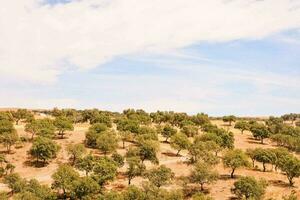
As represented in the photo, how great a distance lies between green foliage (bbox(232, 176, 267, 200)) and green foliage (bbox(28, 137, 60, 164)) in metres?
61.3

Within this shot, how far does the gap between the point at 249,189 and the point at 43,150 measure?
6617cm

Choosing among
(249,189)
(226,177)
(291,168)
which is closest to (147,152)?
(226,177)

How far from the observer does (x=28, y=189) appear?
327ft

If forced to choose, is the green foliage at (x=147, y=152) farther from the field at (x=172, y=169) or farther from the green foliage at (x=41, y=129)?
the green foliage at (x=41, y=129)

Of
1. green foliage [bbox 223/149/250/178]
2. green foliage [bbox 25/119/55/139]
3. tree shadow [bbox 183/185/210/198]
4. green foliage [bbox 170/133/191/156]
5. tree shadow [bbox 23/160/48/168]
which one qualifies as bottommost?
tree shadow [bbox 183/185/210/198]

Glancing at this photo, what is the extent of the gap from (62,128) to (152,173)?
209 ft

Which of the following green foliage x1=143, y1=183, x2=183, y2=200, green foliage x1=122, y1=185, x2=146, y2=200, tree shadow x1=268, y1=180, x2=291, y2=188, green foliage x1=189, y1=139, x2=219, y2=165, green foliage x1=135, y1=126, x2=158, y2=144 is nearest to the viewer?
green foliage x1=143, y1=183, x2=183, y2=200

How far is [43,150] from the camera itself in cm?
13388

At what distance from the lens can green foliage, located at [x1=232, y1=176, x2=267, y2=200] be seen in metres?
103

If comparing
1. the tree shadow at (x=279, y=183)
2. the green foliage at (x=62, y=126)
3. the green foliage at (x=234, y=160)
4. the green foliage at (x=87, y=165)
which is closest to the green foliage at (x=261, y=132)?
the green foliage at (x=234, y=160)

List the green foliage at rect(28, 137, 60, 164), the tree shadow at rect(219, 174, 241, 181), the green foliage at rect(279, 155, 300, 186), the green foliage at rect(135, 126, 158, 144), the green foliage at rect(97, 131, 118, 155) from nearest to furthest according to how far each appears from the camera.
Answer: the green foliage at rect(279, 155, 300, 186) < the tree shadow at rect(219, 174, 241, 181) < the green foliage at rect(28, 137, 60, 164) < the green foliage at rect(97, 131, 118, 155) < the green foliage at rect(135, 126, 158, 144)

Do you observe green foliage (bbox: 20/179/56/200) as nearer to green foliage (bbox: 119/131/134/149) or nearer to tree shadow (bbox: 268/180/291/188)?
green foliage (bbox: 119/131/134/149)

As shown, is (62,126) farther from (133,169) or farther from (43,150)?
(133,169)

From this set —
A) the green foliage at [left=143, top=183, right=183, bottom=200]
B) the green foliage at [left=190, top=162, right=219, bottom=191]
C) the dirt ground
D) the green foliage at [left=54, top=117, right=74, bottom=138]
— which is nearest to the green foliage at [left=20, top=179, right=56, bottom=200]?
the dirt ground
